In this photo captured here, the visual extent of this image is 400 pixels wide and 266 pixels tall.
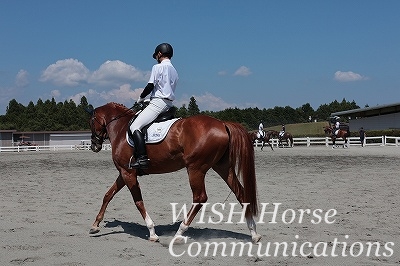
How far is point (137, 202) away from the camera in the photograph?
22.6ft

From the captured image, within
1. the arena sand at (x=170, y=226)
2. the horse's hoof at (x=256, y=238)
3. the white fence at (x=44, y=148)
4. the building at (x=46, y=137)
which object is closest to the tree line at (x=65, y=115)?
the building at (x=46, y=137)

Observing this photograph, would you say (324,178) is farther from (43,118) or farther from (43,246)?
(43,118)

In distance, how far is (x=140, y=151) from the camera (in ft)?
21.9

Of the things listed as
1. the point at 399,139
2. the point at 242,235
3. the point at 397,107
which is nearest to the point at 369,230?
the point at 242,235

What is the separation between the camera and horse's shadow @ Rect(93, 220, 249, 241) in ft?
21.9

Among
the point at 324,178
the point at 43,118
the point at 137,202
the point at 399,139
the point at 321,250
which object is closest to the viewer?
the point at 321,250

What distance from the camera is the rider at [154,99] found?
6684mm

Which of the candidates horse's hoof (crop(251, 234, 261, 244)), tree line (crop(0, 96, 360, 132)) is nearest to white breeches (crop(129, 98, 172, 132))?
horse's hoof (crop(251, 234, 261, 244))

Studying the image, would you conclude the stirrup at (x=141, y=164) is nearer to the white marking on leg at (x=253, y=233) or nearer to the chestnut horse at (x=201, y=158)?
the chestnut horse at (x=201, y=158)

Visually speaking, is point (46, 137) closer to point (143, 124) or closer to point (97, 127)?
point (97, 127)

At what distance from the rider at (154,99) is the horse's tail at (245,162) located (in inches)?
46.0

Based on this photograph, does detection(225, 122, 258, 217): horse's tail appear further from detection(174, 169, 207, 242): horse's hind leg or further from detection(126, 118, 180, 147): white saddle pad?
detection(126, 118, 180, 147): white saddle pad

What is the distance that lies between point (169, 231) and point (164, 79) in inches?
98.0

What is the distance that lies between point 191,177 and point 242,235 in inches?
48.6
